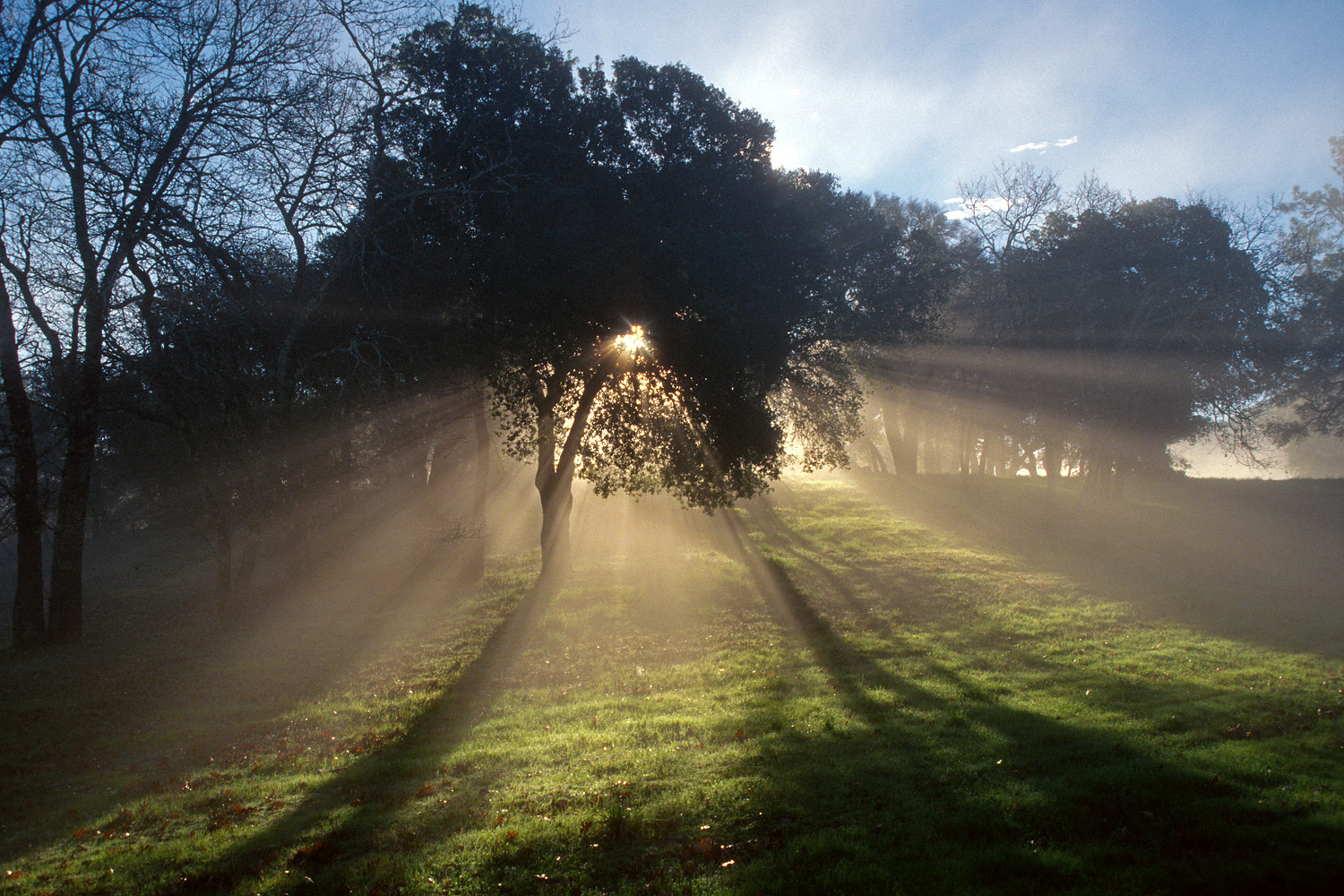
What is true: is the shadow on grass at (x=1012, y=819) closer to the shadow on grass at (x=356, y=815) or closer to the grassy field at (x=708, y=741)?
the grassy field at (x=708, y=741)

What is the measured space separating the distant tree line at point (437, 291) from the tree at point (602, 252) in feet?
0.23

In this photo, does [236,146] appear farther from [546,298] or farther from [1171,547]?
[1171,547]

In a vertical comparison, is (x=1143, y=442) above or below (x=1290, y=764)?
above

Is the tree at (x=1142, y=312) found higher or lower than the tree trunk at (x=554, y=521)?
higher

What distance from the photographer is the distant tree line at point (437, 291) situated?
44.5 ft

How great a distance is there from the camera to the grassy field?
5.93 m

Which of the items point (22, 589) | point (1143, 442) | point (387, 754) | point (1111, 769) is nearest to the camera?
point (1111, 769)

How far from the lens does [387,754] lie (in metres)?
9.72

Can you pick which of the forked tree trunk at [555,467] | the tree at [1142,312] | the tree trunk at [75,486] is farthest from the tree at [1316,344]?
the tree trunk at [75,486]

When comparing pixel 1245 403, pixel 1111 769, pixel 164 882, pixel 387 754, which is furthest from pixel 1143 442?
pixel 164 882

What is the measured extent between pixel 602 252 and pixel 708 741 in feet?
34.0

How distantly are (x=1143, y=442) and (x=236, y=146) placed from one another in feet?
96.6

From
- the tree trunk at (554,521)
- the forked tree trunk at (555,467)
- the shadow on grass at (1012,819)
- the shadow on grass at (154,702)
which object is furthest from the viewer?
the tree trunk at (554,521)

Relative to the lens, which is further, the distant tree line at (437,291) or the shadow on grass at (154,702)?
the distant tree line at (437,291)
